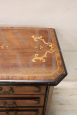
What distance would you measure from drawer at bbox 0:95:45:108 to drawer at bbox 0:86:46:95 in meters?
0.04

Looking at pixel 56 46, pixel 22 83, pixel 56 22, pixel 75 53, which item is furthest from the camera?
pixel 75 53

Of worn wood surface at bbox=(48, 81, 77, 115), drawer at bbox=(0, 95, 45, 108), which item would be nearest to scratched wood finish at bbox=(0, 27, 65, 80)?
drawer at bbox=(0, 95, 45, 108)

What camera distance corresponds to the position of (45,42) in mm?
1209

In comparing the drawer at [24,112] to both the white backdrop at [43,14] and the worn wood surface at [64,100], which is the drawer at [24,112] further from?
the white backdrop at [43,14]

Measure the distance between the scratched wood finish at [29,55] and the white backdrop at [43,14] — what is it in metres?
0.05

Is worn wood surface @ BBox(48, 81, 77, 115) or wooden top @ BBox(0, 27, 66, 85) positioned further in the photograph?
worn wood surface @ BBox(48, 81, 77, 115)

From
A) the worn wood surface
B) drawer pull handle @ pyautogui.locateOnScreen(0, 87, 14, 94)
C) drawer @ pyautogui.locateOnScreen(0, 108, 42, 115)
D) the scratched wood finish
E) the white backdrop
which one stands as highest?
the white backdrop

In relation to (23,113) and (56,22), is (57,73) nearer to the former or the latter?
(23,113)

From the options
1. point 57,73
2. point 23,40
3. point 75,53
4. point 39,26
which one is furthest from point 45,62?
point 75,53

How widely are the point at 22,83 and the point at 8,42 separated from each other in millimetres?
306

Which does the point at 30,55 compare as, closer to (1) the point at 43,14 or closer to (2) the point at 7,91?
(2) the point at 7,91

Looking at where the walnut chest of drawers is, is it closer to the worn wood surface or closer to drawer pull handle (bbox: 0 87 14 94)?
drawer pull handle (bbox: 0 87 14 94)

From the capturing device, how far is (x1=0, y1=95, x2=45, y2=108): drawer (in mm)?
1072

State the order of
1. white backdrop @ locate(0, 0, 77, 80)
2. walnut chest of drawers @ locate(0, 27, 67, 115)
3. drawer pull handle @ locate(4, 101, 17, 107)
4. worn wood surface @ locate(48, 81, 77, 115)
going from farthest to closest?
worn wood surface @ locate(48, 81, 77, 115) < white backdrop @ locate(0, 0, 77, 80) < drawer pull handle @ locate(4, 101, 17, 107) < walnut chest of drawers @ locate(0, 27, 67, 115)
